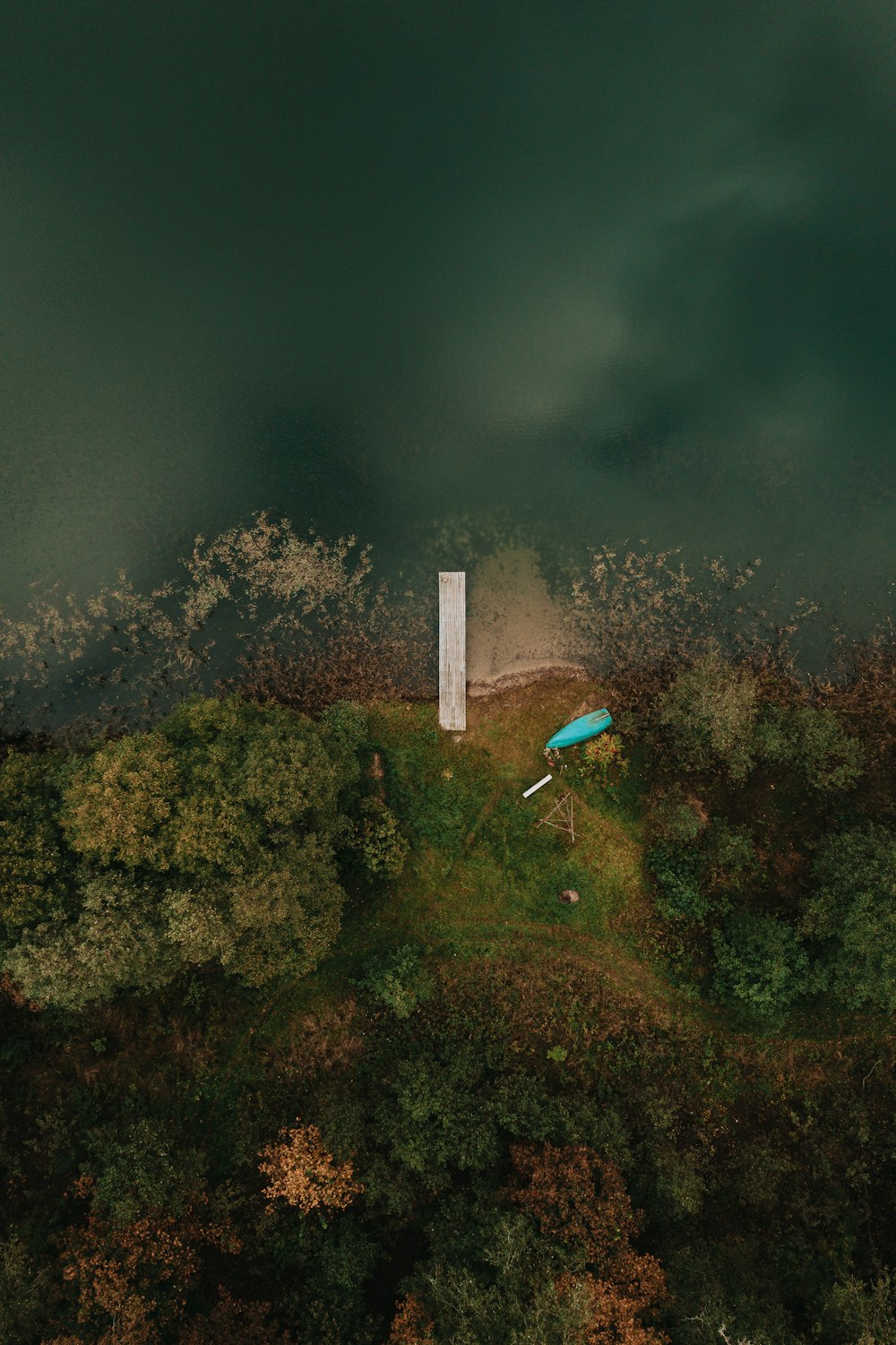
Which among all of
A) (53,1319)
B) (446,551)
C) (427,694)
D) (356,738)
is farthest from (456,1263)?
(446,551)

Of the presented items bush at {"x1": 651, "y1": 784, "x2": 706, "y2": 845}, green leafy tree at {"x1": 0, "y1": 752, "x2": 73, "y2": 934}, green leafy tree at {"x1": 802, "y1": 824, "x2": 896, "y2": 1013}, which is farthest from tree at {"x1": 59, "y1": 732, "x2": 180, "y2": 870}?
green leafy tree at {"x1": 802, "y1": 824, "x2": 896, "y2": 1013}

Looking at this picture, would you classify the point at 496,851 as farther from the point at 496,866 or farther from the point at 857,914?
the point at 857,914

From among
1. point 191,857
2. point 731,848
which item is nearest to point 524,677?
point 731,848

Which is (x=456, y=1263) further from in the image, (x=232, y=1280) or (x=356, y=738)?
(x=356, y=738)

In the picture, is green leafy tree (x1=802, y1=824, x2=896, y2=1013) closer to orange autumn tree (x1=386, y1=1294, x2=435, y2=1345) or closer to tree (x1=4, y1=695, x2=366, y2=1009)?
orange autumn tree (x1=386, y1=1294, x2=435, y2=1345)

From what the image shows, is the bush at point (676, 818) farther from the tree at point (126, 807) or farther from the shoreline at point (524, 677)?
the tree at point (126, 807)
